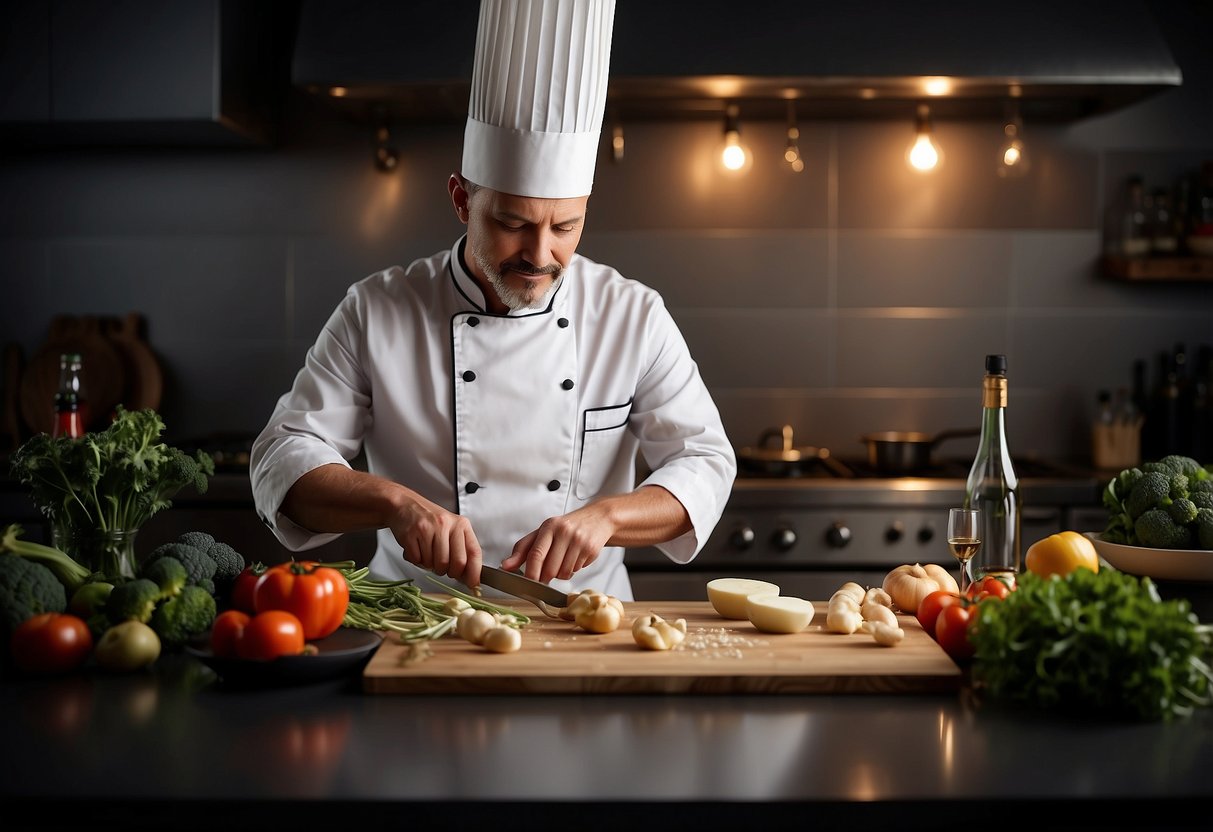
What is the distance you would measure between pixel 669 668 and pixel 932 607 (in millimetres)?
382

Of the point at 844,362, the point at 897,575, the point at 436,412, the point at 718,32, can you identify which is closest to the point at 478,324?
the point at 436,412

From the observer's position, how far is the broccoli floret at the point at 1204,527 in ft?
5.55

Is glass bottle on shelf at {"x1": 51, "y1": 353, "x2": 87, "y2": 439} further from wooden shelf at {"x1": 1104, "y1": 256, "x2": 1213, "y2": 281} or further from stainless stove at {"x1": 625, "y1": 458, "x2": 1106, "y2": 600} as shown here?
wooden shelf at {"x1": 1104, "y1": 256, "x2": 1213, "y2": 281}

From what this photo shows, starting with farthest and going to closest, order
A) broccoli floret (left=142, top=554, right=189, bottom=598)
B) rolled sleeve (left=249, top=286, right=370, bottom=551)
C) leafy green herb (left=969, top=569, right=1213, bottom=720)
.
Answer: rolled sleeve (left=249, top=286, right=370, bottom=551) → broccoli floret (left=142, top=554, right=189, bottom=598) → leafy green herb (left=969, top=569, right=1213, bottom=720)

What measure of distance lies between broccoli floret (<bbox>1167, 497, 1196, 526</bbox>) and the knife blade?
908mm

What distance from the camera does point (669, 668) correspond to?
1.29 m

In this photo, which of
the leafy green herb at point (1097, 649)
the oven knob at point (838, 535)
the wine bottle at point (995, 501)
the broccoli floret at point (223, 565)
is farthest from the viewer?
the oven knob at point (838, 535)

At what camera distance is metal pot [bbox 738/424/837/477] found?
2975mm

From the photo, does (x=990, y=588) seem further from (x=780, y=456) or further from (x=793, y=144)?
(x=793, y=144)

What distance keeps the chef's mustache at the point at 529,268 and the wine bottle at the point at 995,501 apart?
0.69 metres

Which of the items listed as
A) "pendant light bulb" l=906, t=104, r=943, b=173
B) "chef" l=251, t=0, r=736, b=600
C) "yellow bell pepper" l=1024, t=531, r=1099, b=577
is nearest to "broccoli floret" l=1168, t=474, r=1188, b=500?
"yellow bell pepper" l=1024, t=531, r=1099, b=577

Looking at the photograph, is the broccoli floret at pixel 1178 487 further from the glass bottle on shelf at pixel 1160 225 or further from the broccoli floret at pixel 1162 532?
the glass bottle on shelf at pixel 1160 225

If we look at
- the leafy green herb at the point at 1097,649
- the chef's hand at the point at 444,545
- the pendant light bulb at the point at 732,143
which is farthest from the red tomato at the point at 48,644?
the pendant light bulb at the point at 732,143

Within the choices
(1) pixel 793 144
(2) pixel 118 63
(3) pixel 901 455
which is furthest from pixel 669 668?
(2) pixel 118 63
